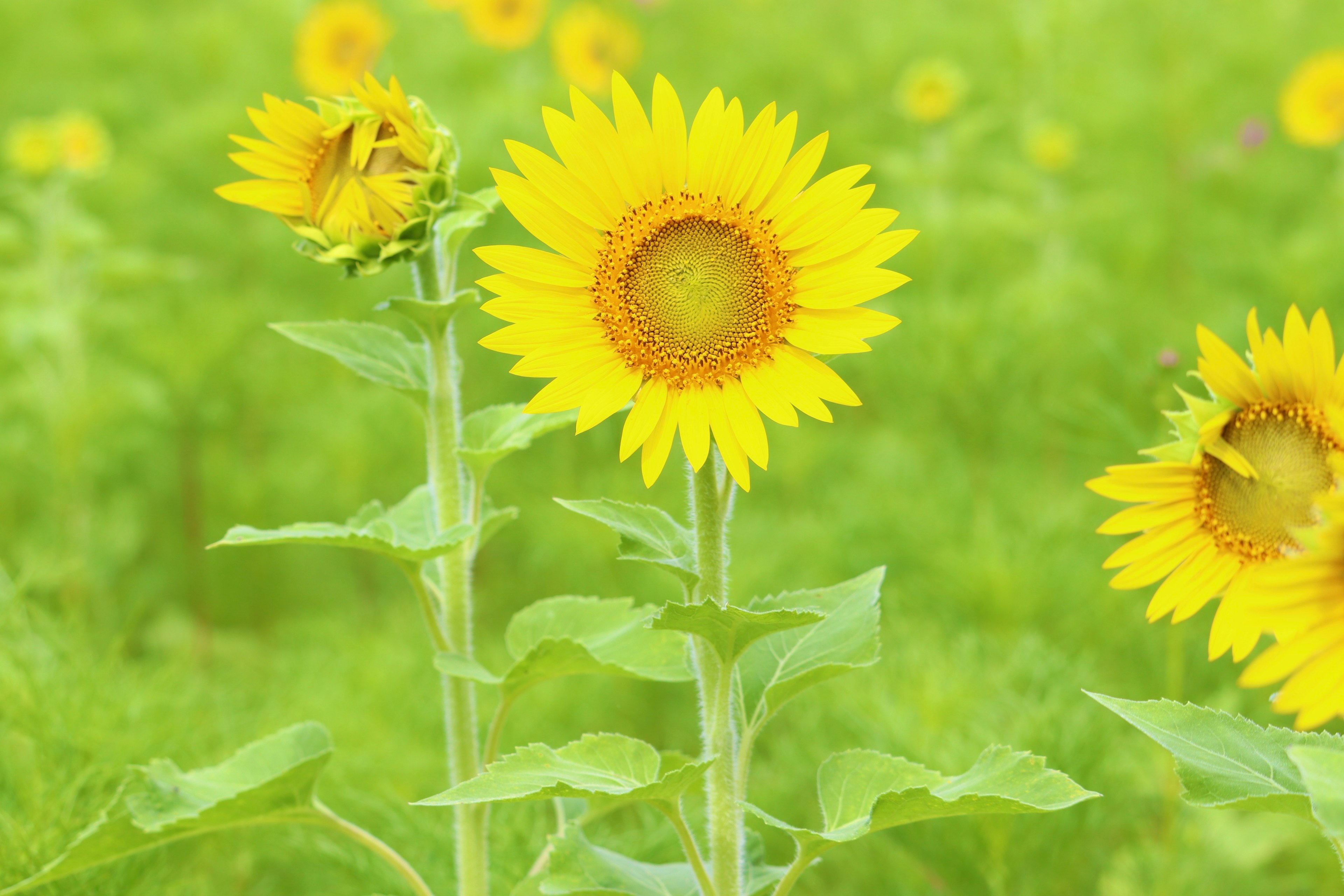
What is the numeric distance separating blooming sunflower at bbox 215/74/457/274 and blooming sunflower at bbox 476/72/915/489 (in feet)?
0.32

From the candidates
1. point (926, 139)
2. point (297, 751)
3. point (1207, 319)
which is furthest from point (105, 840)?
point (926, 139)

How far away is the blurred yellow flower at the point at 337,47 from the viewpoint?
284 centimetres

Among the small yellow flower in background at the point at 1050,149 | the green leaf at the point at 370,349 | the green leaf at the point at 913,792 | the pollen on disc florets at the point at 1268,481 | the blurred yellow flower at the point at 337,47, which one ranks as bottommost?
the green leaf at the point at 913,792

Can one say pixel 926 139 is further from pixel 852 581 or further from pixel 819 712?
pixel 852 581

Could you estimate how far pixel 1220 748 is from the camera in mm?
658

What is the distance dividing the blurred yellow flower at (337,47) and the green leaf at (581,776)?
2461 millimetres


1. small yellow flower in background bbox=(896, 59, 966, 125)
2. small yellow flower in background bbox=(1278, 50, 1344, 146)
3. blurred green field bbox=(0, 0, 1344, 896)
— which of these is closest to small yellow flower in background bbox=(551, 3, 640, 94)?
blurred green field bbox=(0, 0, 1344, 896)

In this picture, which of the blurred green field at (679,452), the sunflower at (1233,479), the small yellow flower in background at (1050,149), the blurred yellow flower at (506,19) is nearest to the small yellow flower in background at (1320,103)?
the blurred green field at (679,452)

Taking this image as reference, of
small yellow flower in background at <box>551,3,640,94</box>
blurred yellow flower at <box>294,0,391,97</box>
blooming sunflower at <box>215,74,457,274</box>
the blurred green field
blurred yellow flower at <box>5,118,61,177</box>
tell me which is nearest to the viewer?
blooming sunflower at <box>215,74,457,274</box>

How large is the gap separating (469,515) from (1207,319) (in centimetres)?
182

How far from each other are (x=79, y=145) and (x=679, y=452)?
137 cm

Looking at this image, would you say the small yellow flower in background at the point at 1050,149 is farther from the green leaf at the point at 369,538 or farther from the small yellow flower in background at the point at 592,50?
the green leaf at the point at 369,538

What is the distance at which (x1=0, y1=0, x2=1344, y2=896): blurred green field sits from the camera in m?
1.25

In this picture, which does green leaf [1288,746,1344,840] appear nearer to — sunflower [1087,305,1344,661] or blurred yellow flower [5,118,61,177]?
sunflower [1087,305,1344,661]
